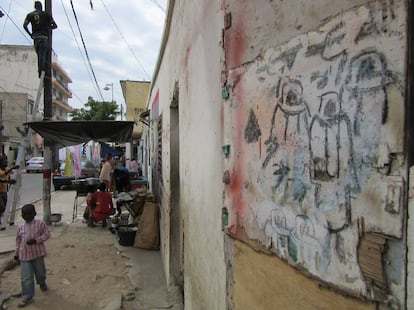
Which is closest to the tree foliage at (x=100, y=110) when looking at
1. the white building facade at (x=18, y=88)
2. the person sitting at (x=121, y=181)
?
the white building facade at (x=18, y=88)

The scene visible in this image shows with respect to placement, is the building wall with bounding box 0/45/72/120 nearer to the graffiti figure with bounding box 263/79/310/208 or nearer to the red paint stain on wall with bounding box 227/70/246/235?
the red paint stain on wall with bounding box 227/70/246/235

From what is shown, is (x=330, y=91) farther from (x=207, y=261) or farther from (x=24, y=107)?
(x=24, y=107)

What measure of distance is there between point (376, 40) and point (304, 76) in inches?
14.5

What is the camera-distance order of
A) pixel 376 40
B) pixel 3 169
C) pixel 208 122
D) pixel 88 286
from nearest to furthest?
pixel 376 40 < pixel 208 122 < pixel 88 286 < pixel 3 169

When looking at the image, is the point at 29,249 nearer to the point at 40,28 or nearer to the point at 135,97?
the point at 40,28

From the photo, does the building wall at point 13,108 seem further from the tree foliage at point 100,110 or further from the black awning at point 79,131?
the black awning at point 79,131

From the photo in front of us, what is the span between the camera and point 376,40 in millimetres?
1198

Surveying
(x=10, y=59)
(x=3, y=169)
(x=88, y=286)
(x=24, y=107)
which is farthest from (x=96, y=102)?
(x=88, y=286)

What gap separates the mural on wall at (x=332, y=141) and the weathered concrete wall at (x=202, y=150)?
639 millimetres

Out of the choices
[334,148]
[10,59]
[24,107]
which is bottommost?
[334,148]

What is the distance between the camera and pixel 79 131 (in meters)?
9.37

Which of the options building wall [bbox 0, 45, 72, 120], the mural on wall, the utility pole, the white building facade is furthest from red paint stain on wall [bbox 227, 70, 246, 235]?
building wall [bbox 0, 45, 72, 120]

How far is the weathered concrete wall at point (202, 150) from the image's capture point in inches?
98.9

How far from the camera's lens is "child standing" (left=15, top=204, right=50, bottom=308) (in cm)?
474
